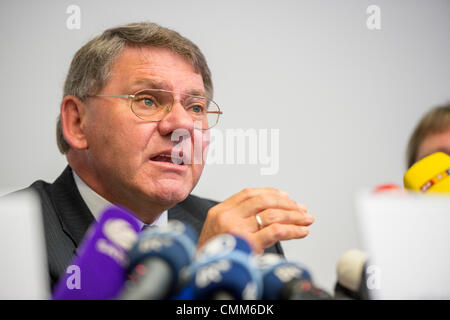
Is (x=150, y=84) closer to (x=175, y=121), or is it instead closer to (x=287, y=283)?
(x=175, y=121)

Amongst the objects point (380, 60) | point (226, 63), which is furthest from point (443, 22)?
point (226, 63)

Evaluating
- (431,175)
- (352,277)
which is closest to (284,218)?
(352,277)

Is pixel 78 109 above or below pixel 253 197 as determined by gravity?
above

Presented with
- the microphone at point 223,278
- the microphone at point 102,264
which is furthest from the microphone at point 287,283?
the microphone at point 102,264

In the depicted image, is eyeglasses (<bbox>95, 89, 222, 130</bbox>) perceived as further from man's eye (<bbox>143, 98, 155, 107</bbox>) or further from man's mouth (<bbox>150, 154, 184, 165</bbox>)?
man's mouth (<bbox>150, 154, 184, 165</bbox>)

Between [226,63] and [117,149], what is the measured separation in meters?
0.82

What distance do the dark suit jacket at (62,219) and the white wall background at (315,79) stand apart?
0.47m

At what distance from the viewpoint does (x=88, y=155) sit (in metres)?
1.24

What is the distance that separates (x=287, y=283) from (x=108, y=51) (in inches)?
38.3

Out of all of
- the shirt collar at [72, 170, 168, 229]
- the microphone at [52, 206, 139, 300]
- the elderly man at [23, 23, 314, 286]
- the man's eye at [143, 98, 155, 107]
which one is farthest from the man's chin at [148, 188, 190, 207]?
the microphone at [52, 206, 139, 300]

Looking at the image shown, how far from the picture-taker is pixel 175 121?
1137mm

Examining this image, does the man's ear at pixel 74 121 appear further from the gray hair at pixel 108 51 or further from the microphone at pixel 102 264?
the microphone at pixel 102 264

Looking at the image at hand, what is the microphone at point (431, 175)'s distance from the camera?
3.48 feet
